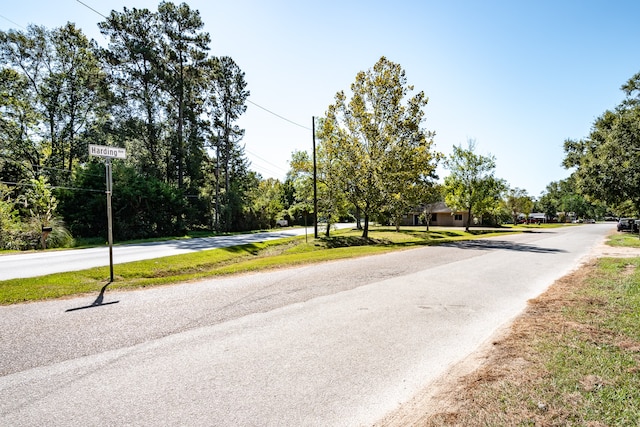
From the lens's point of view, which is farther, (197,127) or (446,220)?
(446,220)

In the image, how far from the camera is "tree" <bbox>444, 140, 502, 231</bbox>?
125 ft

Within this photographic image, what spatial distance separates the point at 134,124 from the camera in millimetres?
33688

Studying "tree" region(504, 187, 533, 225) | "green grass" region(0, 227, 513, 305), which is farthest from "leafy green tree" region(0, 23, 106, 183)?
"tree" region(504, 187, 533, 225)

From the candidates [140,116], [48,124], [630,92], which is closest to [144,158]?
[140,116]

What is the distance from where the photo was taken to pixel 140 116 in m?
34.6

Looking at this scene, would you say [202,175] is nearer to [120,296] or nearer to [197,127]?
[197,127]

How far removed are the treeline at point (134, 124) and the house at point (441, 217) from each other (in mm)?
32416

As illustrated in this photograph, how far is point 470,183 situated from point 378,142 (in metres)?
18.5

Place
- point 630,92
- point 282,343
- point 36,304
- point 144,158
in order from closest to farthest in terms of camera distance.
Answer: point 282,343
point 36,304
point 630,92
point 144,158

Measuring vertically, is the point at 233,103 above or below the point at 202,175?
above

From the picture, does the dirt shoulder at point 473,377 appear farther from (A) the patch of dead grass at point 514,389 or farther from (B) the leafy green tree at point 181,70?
(B) the leafy green tree at point 181,70

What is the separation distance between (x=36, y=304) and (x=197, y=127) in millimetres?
33598

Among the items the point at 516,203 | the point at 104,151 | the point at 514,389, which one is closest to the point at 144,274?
the point at 104,151

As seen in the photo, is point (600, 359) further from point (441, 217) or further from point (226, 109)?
point (441, 217)
